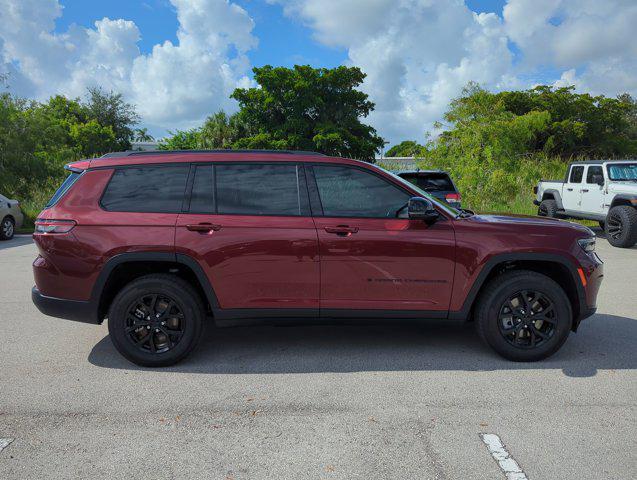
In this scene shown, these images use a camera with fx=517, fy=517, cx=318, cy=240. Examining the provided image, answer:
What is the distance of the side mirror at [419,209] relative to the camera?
407cm

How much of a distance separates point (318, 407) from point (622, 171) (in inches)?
438

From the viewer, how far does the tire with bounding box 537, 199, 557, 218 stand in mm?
13551

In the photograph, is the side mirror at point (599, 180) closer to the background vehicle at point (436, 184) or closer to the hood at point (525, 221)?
the background vehicle at point (436, 184)

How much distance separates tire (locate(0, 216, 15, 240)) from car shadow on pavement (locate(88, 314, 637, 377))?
9929 mm

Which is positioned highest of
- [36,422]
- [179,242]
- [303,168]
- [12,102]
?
[12,102]

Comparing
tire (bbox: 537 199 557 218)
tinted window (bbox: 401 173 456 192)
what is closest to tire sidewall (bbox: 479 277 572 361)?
tinted window (bbox: 401 173 456 192)

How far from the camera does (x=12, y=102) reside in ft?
64.6

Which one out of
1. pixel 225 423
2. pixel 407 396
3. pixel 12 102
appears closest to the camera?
pixel 225 423

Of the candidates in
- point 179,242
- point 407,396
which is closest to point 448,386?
point 407,396

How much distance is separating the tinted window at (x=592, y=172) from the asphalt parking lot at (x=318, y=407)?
8.04 metres

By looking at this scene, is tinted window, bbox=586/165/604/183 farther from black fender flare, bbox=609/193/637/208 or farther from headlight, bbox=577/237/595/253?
headlight, bbox=577/237/595/253

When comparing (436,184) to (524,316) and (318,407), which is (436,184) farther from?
(318,407)

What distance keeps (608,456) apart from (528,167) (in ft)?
62.0

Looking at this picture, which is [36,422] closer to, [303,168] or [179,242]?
[179,242]
